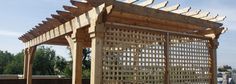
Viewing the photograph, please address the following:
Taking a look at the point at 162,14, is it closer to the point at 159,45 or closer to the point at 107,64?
the point at 159,45

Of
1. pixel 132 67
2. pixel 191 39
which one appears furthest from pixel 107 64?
pixel 191 39

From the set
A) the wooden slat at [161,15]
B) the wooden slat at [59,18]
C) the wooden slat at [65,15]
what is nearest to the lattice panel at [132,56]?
the wooden slat at [161,15]

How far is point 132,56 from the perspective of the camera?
251 inches

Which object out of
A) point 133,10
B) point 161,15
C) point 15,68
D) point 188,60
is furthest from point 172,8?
point 15,68

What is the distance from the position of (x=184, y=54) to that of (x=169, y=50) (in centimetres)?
54

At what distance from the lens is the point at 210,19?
7.75 meters

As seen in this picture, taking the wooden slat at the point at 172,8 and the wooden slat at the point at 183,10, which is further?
the wooden slat at the point at 183,10

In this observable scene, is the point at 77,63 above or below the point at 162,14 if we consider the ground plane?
below

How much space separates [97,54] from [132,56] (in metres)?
0.90

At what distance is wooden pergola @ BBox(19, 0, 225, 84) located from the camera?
5.87 metres

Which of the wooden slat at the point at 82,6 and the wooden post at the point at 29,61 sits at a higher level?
the wooden slat at the point at 82,6

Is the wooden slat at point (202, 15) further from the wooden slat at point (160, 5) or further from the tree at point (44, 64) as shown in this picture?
the tree at point (44, 64)

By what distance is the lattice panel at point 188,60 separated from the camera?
23.8 feet

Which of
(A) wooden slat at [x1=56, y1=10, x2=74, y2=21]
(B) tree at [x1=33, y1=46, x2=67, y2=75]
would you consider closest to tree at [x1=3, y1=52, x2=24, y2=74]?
(B) tree at [x1=33, y1=46, x2=67, y2=75]
